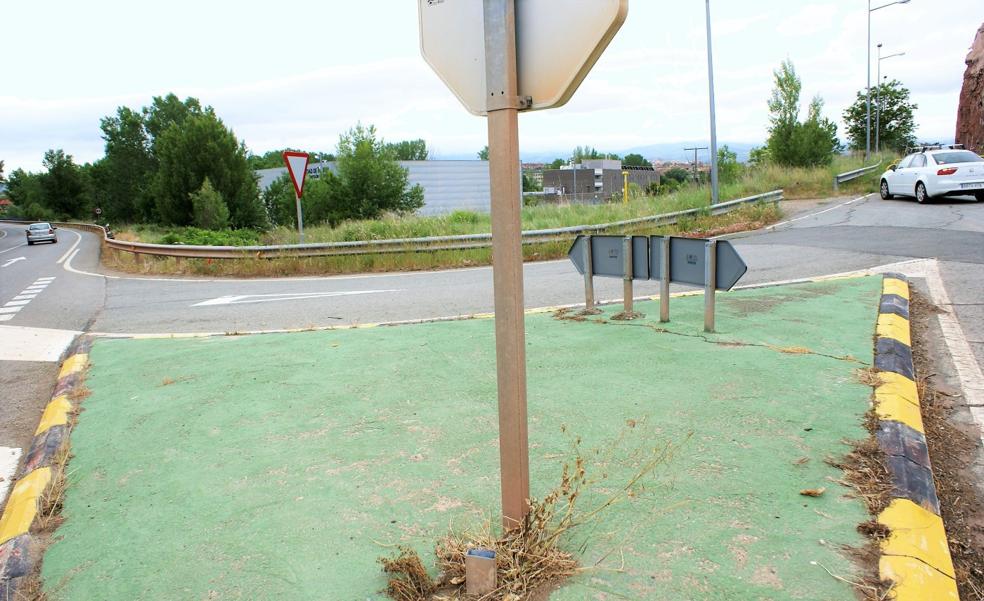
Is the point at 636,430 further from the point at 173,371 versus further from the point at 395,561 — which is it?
the point at 173,371

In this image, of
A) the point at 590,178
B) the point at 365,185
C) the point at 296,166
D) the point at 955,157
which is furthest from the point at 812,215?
the point at 590,178

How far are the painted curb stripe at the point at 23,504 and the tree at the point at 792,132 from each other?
33.7m

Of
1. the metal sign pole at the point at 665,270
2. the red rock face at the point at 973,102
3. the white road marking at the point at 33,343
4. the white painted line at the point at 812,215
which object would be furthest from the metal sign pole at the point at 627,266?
the red rock face at the point at 973,102

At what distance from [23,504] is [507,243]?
9.71 feet

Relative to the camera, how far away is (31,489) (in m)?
3.82

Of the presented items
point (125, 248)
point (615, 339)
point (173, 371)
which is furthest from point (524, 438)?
point (125, 248)

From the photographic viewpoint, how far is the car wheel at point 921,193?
806 inches

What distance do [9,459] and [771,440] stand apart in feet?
15.5

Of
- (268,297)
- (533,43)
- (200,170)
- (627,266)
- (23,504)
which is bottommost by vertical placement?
(23,504)

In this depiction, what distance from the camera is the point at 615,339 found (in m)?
6.18

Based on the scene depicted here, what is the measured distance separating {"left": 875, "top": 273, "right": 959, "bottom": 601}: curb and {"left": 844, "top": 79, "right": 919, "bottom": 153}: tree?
2175 inches

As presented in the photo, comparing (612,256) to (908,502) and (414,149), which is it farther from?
(414,149)

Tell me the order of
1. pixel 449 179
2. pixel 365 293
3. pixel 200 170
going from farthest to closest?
pixel 449 179
pixel 200 170
pixel 365 293

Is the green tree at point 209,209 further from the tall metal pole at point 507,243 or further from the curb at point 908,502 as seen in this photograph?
the tall metal pole at point 507,243
